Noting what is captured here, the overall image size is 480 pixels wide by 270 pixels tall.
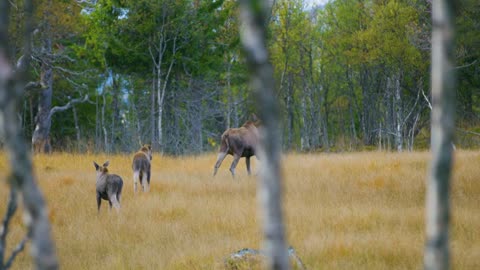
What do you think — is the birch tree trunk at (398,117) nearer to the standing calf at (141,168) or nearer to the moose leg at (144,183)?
the moose leg at (144,183)

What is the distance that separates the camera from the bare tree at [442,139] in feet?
4.72

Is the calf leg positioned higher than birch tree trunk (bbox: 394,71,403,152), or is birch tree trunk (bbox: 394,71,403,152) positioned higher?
birch tree trunk (bbox: 394,71,403,152)

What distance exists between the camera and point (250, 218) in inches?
339

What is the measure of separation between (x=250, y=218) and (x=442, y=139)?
23.9 feet

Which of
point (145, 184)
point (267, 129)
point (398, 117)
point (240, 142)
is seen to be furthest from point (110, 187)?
point (398, 117)

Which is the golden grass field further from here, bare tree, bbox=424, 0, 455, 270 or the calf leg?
bare tree, bbox=424, 0, 455, 270

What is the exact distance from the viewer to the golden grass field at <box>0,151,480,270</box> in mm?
6414

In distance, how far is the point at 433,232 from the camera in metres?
1.47

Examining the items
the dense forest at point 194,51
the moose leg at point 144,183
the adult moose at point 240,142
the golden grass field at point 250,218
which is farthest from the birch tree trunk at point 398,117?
the moose leg at point 144,183

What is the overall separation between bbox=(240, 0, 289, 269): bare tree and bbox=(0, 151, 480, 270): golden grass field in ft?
14.9

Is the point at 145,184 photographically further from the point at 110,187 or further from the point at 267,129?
the point at 267,129

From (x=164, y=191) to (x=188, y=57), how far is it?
1361 centimetres

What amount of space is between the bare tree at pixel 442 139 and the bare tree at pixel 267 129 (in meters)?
0.43

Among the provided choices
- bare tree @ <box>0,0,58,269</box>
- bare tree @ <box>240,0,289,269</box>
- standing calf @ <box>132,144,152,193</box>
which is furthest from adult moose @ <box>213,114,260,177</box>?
bare tree @ <box>240,0,289,269</box>
